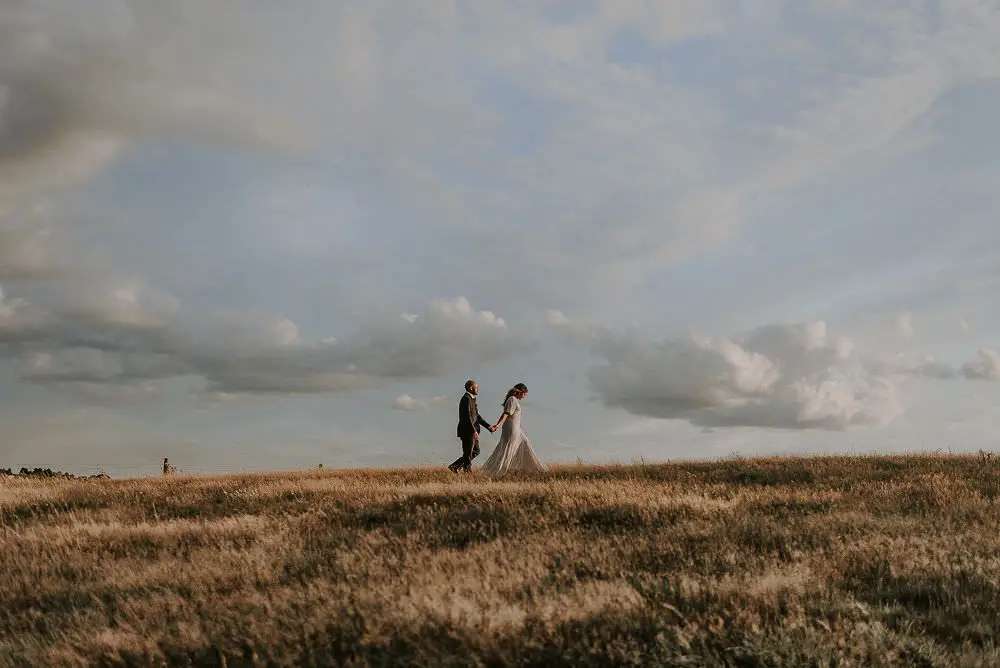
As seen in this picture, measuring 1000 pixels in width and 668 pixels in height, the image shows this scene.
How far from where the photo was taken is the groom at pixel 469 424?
1906 centimetres

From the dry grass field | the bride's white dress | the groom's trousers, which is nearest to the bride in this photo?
the bride's white dress

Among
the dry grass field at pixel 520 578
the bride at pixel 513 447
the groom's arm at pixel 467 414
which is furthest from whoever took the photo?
the groom's arm at pixel 467 414

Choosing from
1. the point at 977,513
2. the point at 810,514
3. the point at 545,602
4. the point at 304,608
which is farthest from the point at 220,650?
the point at 977,513

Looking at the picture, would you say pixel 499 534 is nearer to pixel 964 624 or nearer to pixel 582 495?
pixel 582 495

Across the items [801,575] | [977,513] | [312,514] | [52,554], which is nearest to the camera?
[801,575]

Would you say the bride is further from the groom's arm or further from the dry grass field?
the dry grass field

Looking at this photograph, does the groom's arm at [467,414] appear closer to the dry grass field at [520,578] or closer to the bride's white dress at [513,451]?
the bride's white dress at [513,451]

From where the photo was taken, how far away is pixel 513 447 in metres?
18.7

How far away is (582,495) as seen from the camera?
486 inches

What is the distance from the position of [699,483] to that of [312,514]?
8102 mm

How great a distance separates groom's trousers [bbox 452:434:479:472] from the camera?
1928cm

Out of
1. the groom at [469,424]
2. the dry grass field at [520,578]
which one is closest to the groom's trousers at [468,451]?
the groom at [469,424]

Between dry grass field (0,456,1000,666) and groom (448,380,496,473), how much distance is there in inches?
199

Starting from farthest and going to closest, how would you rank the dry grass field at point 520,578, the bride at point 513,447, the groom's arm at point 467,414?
the groom's arm at point 467,414, the bride at point 513,447, the dry grass field at point 520,578
